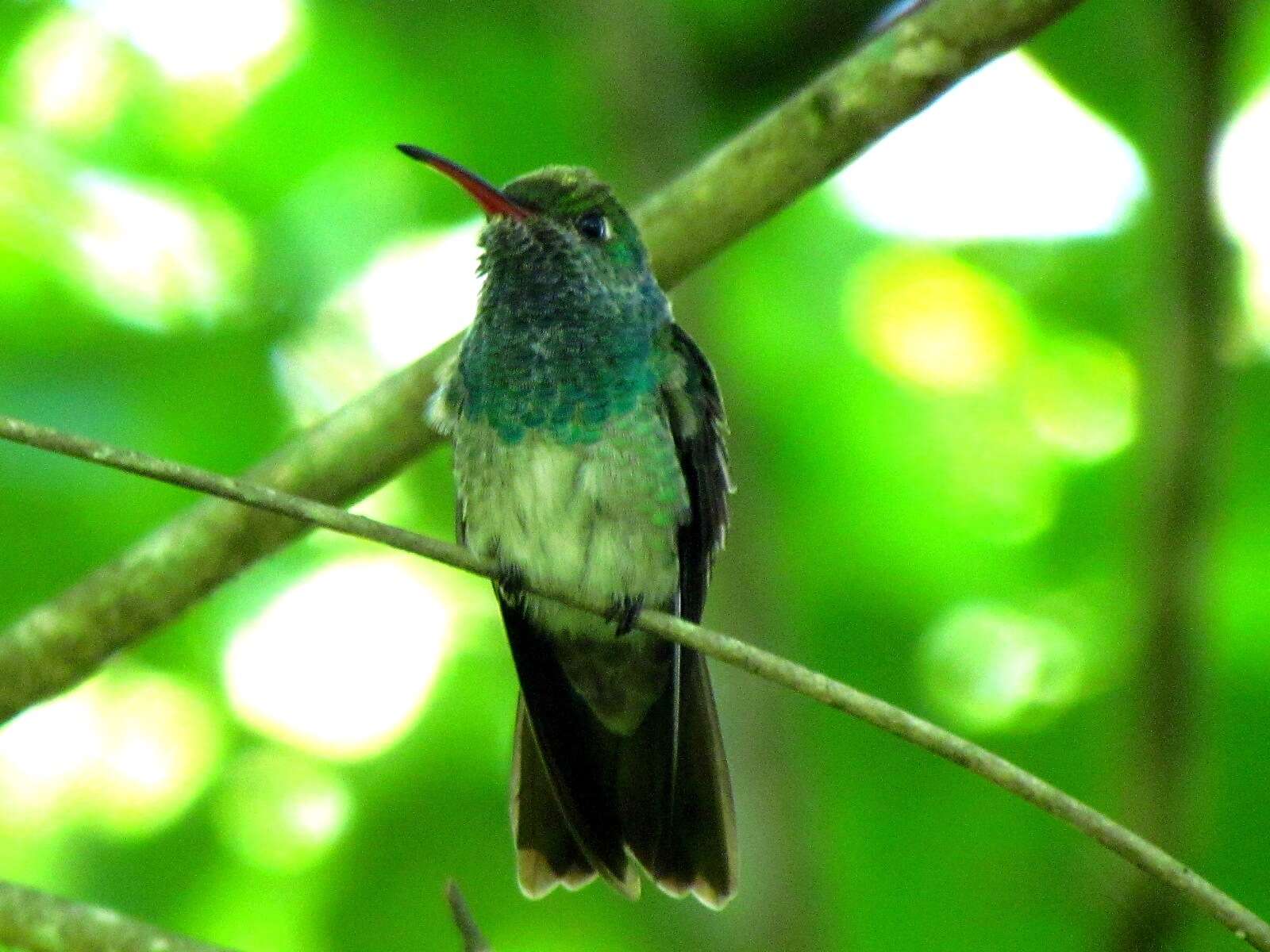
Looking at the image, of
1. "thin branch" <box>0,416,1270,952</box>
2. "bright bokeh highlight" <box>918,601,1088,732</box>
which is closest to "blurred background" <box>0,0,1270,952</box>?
"bright bokeh highlight" <box>918,601,1088,732</box>

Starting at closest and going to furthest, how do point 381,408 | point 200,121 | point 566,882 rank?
point 381,408 → point 566,882 → point 200,121

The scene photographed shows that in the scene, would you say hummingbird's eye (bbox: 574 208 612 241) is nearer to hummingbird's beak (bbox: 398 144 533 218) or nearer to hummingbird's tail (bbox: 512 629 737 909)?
hummingbird's beak (bbox: 398 144 533 218)

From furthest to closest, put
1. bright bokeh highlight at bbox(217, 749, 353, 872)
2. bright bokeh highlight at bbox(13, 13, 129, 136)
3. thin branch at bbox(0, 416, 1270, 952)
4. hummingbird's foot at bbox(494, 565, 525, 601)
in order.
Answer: bright bokeh highlight at bbox(13, 13, 129, 136) < bright bokeh highlight at bbox(217, 749, 353, 872) < hummingbird's foot at bbox(494, 565, 525, 601) < thin branch at bbox(0, 416, 1270, 952)

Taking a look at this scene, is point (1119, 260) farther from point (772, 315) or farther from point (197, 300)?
point (197, 300)

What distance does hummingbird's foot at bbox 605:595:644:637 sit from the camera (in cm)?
394

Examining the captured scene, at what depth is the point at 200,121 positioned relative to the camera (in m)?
5.73

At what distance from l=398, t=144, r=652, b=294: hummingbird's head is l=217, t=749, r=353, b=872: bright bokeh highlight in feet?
6.17

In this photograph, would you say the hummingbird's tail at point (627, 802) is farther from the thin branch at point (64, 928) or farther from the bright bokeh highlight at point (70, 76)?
the bright bokeh highlight at point (70, 76)

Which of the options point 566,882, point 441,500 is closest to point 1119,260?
point 441,500

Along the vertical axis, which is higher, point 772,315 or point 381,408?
point 772,315

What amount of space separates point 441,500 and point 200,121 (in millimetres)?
1515

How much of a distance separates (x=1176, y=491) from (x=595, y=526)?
4.22 ft

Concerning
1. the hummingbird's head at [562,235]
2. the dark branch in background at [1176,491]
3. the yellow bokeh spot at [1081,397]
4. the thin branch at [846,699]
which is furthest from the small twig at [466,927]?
the yellow bokeh spot at [1081,397]

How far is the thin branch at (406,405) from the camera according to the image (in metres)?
3.16
